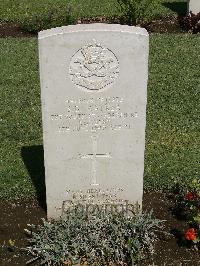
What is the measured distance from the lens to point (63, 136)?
5145 mm

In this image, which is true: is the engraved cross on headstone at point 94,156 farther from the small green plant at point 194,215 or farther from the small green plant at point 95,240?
the small green plant at point 194,215

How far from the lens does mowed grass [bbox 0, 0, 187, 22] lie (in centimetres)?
1369

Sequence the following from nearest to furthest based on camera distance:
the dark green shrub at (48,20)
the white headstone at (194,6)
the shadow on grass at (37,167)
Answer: the shadow on grass at (37,167) → the dark green shrub at (48,20) → the white headstone at (194,6)

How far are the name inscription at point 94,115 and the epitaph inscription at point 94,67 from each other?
166mm

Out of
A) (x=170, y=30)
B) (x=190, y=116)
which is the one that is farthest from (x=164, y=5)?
(x=190, y=116)

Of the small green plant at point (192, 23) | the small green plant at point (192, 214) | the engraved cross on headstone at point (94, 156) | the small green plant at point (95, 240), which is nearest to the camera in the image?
the small green plant at point (95, 240)

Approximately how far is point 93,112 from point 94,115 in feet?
0.12

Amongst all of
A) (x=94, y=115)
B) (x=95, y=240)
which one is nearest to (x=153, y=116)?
(x=94, y=115)

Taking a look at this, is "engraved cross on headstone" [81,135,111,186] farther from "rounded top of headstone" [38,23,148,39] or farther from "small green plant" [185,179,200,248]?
"rounded top of headstone" [38,23,148,39]

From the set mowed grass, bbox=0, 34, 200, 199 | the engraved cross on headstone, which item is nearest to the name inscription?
the engraved cross on headstone

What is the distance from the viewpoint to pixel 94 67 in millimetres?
4852

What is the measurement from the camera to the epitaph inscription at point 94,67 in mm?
4766

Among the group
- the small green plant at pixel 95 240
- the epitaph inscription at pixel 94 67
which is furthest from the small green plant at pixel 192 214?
the epitaph inscription at pixel 94 67

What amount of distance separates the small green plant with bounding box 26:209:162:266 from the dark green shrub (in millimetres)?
8022
